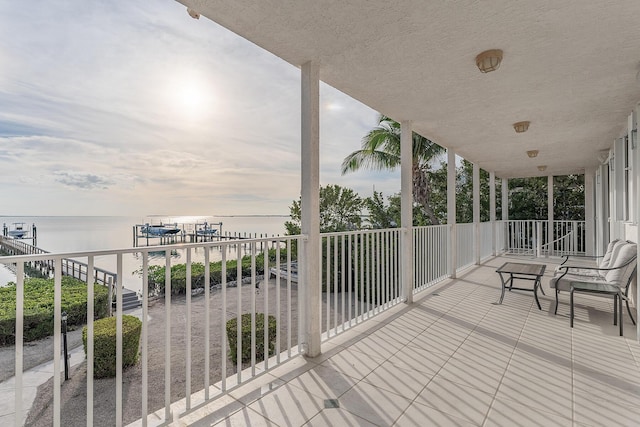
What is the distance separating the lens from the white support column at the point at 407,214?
422cm

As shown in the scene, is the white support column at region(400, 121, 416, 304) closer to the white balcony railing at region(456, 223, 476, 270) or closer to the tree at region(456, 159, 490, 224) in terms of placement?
the white balcony railing at region(456, 223, 476, 270)

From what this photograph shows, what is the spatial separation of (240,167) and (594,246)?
14927 mm

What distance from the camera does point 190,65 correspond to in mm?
5004

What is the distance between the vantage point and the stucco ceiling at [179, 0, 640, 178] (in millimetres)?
1994

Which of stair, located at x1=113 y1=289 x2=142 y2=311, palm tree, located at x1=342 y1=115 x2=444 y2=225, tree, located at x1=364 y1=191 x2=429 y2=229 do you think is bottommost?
stair, located at x1=113 y1=289 x2=142 y2=311

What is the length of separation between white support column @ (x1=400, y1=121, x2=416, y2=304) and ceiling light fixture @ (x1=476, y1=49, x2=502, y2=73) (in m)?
1.70

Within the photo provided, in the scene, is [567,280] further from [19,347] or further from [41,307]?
[41,307]

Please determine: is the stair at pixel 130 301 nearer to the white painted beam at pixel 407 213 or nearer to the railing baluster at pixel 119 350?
the white painted beam at pixel 407 213

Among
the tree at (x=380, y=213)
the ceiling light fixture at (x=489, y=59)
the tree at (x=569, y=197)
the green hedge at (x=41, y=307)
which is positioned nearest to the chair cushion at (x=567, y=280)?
the ceiling light fixture at (x=489, y=59)

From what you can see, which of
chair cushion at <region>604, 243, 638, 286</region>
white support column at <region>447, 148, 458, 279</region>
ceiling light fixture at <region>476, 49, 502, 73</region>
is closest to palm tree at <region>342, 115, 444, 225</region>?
Answer: white support column at <region>447, 148, 458, 279</region>

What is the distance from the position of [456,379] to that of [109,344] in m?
3.66

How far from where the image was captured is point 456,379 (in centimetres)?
223

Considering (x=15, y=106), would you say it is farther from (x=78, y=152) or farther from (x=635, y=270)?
(x=635, y=270)

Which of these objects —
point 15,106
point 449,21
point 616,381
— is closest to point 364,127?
point 449,21
